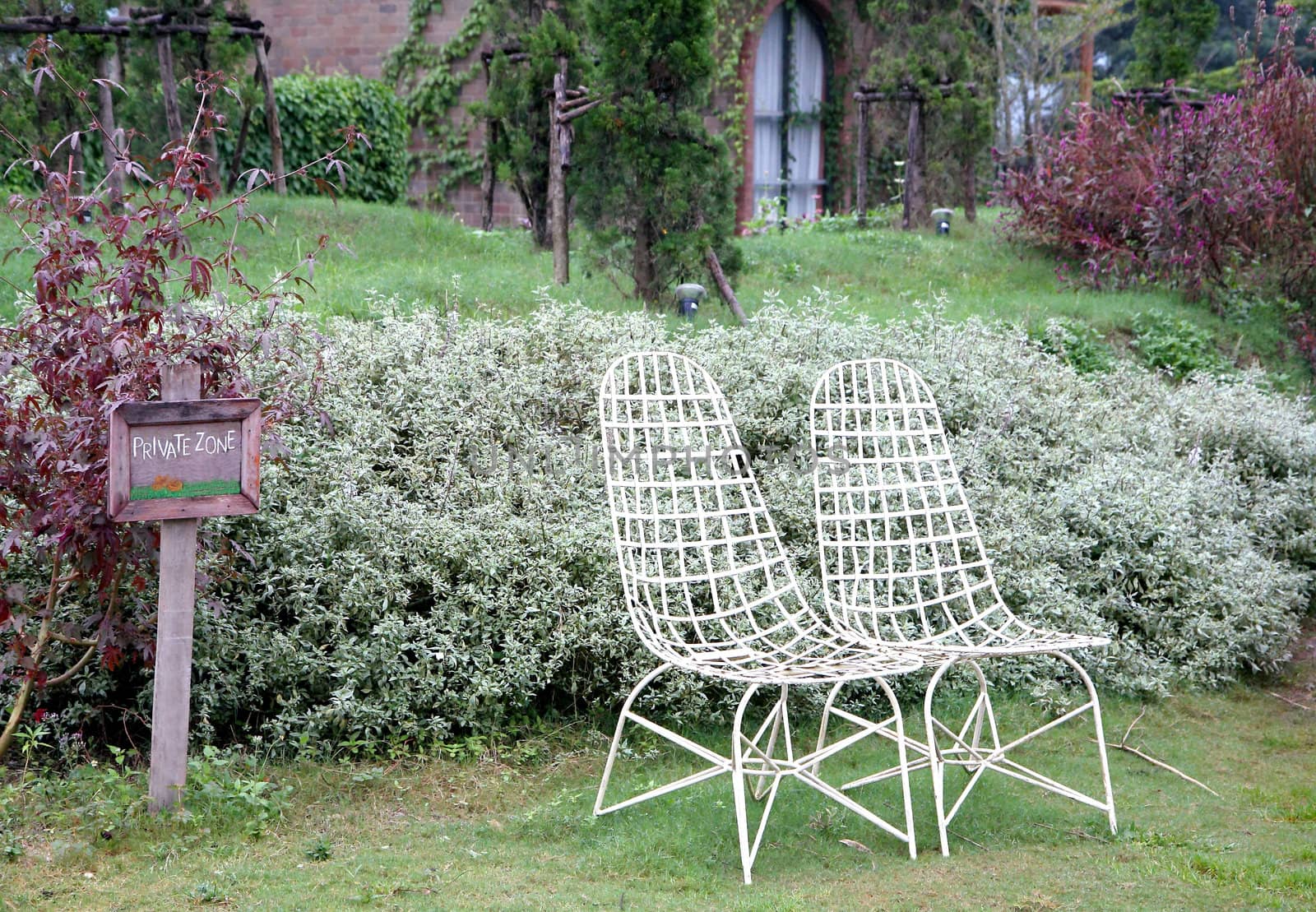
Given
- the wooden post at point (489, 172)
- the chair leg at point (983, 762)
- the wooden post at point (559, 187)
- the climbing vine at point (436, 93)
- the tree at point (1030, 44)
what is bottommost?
the chair leg at point (983, 762)

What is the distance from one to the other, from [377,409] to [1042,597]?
278cm

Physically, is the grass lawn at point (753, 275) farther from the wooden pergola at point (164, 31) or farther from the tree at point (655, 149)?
the wooden pergola at point (164, 31)

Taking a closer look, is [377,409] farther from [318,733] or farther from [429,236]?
[429,236]

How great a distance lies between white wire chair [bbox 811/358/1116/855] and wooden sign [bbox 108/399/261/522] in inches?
68.2

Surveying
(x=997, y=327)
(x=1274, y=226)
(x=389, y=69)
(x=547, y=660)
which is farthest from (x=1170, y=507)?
(x=389, y=69)

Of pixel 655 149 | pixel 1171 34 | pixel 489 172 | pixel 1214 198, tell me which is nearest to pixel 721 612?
pixel 655 149

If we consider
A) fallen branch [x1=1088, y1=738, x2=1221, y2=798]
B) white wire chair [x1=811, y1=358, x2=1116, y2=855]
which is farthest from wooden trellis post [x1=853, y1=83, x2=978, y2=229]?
fallen branch [x1=1088, y1=738, x2=1221, y2=798]

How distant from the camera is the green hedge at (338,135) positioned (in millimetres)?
11594

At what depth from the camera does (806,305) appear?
609 centimetres

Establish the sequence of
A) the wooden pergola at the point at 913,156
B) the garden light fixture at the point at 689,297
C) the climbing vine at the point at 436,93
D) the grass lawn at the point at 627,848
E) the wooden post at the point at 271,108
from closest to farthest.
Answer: the grass lawn at the point at 627,848 < the garden light fixture at the point at 689,297 < the wooden post at the point at 271,108 < the wooden pergola at the point at 913,156 < the climbing vine at the point at 436,93

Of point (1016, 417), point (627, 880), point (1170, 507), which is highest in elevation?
point (1016, 417)

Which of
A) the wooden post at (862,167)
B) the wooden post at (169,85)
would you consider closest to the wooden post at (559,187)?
the wooden post at (169,85)

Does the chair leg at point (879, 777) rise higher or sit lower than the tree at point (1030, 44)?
lower

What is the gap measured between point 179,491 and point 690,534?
1904 millimetres
